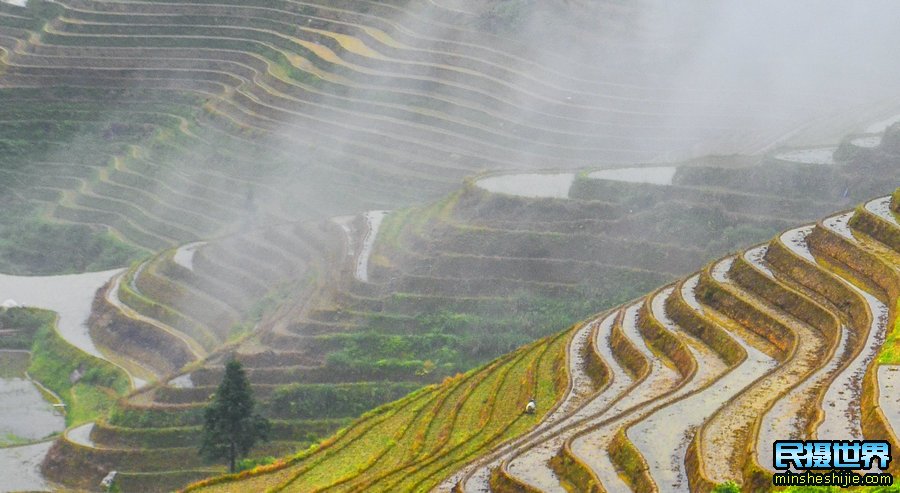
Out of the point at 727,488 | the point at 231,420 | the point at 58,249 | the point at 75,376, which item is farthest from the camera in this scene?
the point at 58,249

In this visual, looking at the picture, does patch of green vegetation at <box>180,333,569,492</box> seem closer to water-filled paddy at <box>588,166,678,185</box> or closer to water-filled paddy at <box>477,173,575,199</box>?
water-filled paddy at <box>477,173,575,199</box>

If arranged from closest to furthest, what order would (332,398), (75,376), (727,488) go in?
(727,488) → (332,398) → (75,376)

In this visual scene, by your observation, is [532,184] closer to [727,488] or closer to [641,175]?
[641,175]

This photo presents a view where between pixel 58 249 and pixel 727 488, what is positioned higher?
pixel 727 488

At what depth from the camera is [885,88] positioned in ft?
146

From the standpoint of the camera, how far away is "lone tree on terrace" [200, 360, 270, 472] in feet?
76.3

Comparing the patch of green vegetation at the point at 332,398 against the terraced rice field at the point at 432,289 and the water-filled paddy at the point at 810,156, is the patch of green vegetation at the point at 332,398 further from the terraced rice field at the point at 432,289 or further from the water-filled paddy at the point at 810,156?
the water-filled paddy at the point at 810,156

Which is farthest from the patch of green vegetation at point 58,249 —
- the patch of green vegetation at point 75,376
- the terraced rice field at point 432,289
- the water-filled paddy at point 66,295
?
the patch of green vegetation at point 75,376

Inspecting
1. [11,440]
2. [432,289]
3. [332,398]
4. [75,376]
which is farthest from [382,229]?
[11,440]

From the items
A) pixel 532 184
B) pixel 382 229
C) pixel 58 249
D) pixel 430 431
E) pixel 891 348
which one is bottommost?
pixel 58 249

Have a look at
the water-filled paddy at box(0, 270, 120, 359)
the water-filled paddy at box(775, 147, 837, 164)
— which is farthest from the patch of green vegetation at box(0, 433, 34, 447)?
the water-filled paddy at box(775, 147, 837, 164)

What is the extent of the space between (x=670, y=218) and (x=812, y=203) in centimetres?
282

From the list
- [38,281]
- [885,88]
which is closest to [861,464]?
[38,281]

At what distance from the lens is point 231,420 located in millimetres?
Result: 23328
